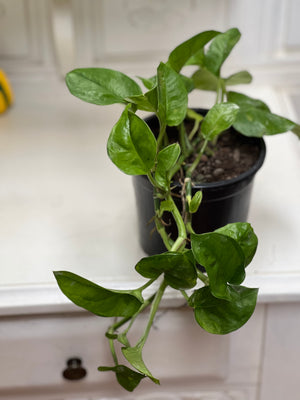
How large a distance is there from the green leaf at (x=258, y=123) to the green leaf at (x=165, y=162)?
0.14 m

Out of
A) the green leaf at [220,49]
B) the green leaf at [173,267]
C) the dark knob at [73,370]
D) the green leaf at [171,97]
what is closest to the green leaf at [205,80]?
the green leaf at [220,49]

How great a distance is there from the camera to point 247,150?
72 cm

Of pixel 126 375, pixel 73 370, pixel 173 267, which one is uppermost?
pixel 173 267

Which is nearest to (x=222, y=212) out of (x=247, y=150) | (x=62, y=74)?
(x=247, y=150)

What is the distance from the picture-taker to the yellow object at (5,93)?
3.15ft

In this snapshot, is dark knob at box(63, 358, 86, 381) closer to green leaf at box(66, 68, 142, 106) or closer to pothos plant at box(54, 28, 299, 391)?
pothos plant at box(54, 28, 299, 391)

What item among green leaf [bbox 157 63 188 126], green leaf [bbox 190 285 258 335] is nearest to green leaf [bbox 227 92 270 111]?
green leaf [bbox 157 63 188 126]

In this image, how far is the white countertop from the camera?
2.35 ft

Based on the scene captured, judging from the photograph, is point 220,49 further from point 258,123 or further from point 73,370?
point 73,370

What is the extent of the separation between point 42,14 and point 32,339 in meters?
0.51

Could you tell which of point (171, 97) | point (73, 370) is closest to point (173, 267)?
point (171, 97)

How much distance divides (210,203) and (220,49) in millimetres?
171

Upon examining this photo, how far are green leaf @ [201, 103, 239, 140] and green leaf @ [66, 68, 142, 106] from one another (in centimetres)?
8

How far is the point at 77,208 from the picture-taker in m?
0.83
